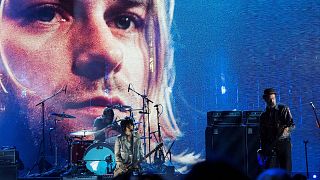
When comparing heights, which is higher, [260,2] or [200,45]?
[260,2]

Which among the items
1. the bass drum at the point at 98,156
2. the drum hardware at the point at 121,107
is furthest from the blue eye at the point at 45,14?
the bass drum at the point at 98,156

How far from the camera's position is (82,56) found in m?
10.5

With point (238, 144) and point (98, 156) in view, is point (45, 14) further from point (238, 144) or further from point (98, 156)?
point (238, 144)

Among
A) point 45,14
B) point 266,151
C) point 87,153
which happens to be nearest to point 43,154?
point 87,153

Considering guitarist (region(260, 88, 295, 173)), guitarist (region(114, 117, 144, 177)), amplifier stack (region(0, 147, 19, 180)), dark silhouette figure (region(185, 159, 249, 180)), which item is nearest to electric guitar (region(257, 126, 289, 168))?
guitarist (region(260, 88, 295, 173))

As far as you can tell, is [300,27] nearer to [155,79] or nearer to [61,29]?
[155,79]

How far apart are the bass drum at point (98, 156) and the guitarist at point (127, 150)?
1.57 m

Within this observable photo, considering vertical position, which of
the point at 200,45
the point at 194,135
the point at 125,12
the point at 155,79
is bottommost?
the point at 194,135

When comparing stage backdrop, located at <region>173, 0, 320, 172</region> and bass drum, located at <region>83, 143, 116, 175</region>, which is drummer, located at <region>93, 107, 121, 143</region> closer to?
bass drum, located at <region>83, 143, 116, 175</region>

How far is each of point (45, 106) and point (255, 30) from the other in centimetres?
428

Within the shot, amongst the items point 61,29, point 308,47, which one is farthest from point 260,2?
point 61,29

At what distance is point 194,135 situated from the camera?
34.5 ft

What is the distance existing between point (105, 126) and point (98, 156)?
0.91 metres

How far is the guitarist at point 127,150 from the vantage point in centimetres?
732
